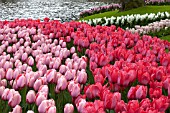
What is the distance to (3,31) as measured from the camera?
9945mm

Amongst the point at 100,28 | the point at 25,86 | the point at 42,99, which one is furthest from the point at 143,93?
the point at 100,28

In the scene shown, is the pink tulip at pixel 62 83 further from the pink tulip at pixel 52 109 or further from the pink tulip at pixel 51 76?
the pink tulip at pixel 52 109

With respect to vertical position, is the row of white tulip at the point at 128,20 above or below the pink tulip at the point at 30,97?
below

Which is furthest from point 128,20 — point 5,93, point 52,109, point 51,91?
point 52,109

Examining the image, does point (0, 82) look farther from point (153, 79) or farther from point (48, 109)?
point (153, 79)

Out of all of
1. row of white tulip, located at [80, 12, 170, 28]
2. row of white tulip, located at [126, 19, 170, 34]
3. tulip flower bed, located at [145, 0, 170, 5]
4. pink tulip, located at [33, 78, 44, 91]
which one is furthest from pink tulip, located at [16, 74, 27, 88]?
tulip flower bed, located at [145, 0, 170, 5]

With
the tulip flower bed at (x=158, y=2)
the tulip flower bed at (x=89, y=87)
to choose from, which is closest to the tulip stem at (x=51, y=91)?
the tulip flower bed at (x=89, y=87)

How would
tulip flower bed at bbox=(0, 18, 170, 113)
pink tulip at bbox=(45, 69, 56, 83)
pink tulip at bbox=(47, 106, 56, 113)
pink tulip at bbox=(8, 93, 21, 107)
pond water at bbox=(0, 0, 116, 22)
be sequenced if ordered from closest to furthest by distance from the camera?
pink tulip at bbox=(47, 106, 56, 113)
tulip flower bed at bbox=(0, 18, 170, 113)
pink tulip at bbox=(8, 93, 21, 107)
pink tulip at bbox=(45, 69, 56, 83)
pond water at bbox=(0, 0, 116, 22)

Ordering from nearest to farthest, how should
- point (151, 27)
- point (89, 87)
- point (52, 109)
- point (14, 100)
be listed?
point (52, 109) < point (14, 100) < point (89, 87) < point (151, 27)

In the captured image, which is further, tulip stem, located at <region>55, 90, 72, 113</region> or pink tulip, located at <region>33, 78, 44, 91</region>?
pink tulip, located at <region>33, 78, 44, 91</region>

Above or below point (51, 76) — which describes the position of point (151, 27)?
below

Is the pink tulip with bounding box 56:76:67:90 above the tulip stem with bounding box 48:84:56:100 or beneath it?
above

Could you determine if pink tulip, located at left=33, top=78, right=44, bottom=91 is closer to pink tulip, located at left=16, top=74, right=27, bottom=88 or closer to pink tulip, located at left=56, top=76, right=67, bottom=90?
pink tulip, located at left=16, top=74, right=27, bottom=88

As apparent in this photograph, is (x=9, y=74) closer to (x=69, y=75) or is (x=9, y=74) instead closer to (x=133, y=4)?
(x=69, y=75)
